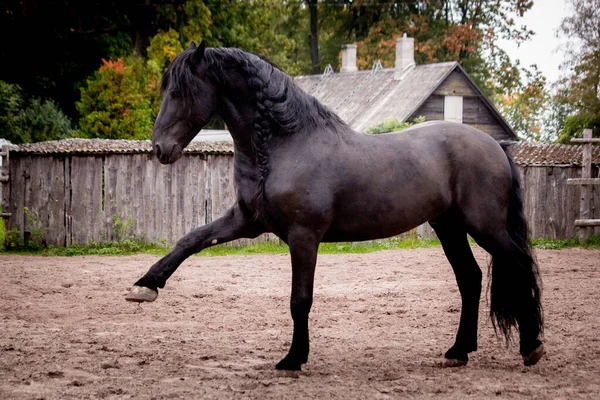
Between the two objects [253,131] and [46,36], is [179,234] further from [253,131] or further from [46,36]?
[46,36]

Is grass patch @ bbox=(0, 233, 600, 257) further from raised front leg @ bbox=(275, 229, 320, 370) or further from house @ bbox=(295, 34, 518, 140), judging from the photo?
house @ bbox=(295, 34, 518, 140)

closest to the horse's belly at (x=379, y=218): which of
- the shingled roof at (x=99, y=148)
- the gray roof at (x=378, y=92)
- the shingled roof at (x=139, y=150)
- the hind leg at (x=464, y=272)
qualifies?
the hind leg at (x=464, y=272)

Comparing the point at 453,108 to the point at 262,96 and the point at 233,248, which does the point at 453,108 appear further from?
the point at 262,96

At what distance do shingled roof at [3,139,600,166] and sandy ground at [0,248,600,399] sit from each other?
10.1 feet

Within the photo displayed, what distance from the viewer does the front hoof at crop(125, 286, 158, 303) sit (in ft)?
16.0

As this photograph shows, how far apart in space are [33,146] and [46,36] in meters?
14.0

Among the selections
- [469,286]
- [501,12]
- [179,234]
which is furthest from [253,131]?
[501,12]

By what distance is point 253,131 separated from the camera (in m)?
5.16

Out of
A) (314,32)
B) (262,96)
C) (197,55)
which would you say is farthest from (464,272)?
(314,32)

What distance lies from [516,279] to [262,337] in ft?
7.27

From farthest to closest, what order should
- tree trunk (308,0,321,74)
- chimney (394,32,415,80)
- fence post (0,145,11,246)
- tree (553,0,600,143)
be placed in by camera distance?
tree trunk (308,0,321,74) < chimney (394,32,415,80) < tree (553,0,600,143) < fence post (0,145,11,246)

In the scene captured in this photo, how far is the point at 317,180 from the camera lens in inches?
200

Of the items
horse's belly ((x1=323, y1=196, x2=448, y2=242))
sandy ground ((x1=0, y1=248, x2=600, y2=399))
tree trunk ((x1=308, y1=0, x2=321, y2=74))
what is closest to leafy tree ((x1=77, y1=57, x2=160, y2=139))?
sandy ground ((x1=0, y1=248, x2=600, y2=399))

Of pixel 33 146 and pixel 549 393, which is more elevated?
pixel 33 146
